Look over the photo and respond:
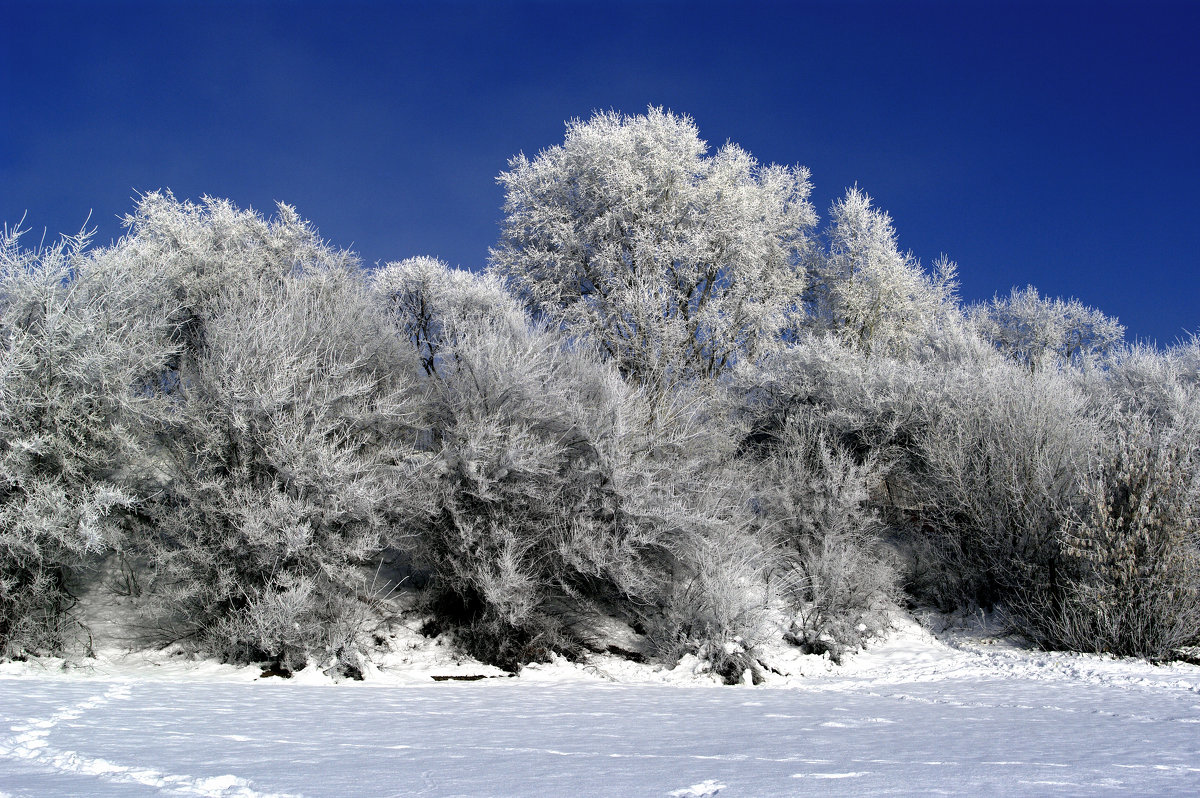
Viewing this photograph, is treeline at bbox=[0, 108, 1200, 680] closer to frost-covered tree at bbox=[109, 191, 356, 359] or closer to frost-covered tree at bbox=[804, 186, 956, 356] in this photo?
frost-covered tree at bbox=[109, 191, 356, 359]

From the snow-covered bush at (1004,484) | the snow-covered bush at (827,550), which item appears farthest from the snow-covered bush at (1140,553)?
the snow-covered bush at (827,550)

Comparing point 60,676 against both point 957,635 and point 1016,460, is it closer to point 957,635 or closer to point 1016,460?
point 957,635

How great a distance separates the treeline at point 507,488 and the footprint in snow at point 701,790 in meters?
10.0

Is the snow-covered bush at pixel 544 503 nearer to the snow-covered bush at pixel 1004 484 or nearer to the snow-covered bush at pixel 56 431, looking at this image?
the snow-covered bush at pixel 56 431

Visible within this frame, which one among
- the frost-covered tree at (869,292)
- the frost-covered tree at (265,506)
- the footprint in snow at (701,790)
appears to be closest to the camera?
the footprint in snow at (701,790)

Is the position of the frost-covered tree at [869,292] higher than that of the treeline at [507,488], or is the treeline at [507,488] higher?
the frost-covered tree at [869,292]

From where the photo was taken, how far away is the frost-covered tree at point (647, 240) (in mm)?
26688

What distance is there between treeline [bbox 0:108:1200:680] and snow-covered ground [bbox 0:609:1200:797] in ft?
3.93

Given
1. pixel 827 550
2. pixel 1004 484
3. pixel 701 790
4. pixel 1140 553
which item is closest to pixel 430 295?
pixel 827 550

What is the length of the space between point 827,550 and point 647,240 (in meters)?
12.9

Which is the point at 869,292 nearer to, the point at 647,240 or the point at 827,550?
the point at 647,240

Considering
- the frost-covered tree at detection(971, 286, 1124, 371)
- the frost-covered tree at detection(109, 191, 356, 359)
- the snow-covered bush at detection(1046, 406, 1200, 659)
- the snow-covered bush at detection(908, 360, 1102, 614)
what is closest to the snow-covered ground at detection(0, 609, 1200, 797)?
the snow-covered bush at detection(1046, 406, 1200, 659)

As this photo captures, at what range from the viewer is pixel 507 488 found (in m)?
15.9

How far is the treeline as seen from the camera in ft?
47.0
